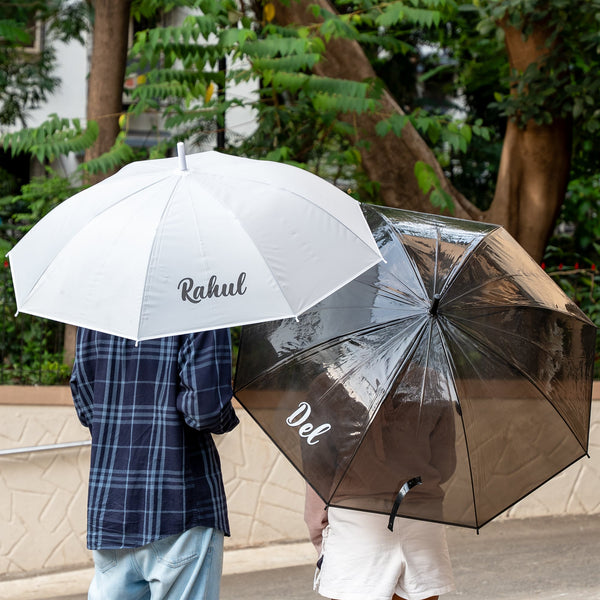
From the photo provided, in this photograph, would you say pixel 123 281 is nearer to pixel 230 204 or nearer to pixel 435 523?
pixel 230 204

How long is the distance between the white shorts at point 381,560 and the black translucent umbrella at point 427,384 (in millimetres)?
262

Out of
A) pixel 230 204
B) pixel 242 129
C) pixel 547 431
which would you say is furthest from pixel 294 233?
pixel 242 129

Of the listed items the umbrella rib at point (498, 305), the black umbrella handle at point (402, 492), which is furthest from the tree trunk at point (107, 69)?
the black umbrella handle at point (402, 492)

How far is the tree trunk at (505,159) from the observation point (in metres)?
7.59

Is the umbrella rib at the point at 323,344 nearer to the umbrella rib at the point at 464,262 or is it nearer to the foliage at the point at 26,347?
the umbrella rib at the point at 464,262

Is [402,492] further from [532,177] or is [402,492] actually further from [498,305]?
[532,177]

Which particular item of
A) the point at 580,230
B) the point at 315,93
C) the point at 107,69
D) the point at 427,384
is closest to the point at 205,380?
the point at 427,384

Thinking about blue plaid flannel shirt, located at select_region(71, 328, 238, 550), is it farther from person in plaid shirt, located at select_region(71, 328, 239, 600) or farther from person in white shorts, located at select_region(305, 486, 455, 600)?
person in white shorts, located at select_region(305, 486, 455, 600)

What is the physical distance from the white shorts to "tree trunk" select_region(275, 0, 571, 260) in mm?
4984

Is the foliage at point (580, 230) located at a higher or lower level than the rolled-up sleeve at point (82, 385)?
lower

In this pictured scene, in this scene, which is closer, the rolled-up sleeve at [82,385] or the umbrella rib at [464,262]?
the umbrella rib at [464,262]

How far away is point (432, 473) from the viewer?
106 inches

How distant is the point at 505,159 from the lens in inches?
327

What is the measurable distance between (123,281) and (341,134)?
17.1 feet
